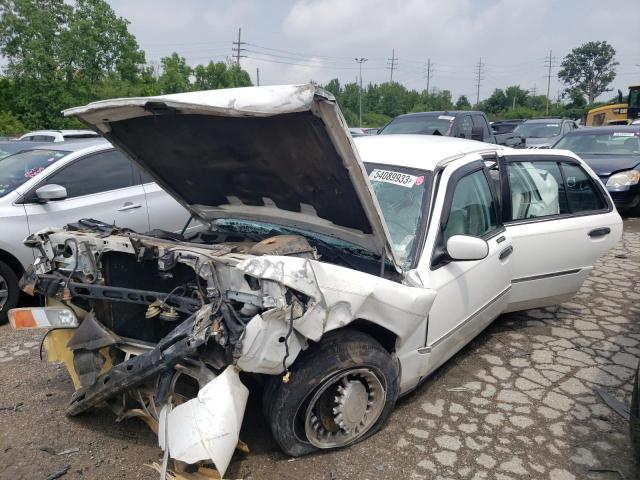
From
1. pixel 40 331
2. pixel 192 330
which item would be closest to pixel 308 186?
pixel 192 330

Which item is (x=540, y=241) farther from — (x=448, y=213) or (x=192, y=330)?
(x=192, y=330)

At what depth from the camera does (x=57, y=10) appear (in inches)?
1120

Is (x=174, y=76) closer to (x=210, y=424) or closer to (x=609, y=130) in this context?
(x=609, y=130)

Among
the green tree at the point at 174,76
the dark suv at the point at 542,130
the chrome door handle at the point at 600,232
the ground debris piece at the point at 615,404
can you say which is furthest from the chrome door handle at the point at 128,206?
the green tree at the point at 174,76

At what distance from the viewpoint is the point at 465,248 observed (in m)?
2.76

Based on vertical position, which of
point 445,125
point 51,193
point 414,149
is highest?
point 445,125

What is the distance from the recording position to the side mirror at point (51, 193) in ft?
15.2

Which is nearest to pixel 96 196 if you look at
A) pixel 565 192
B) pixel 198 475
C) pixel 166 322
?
pixel 166 322

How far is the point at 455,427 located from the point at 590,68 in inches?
3463

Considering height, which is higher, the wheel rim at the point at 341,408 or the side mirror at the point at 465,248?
the side mirror at the point at 465,248

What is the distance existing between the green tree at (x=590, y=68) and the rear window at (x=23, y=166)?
83.1m

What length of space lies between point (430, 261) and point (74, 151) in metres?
4.24

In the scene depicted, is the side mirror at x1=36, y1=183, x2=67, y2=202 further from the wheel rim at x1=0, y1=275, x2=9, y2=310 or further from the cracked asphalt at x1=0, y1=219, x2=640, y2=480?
the cracked asphalt at x1=0, y1=219, x2=640, y2=480

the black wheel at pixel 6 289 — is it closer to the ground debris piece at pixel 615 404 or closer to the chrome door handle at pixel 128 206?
the chrome door handle at pixel 128 206
